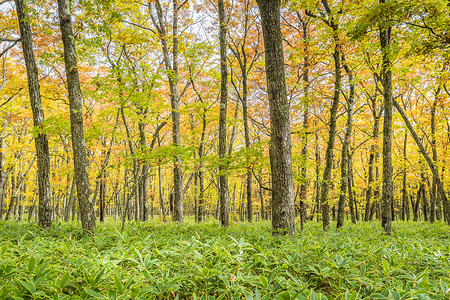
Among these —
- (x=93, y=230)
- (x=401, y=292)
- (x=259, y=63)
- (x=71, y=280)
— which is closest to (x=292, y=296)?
(x=401, y=292)

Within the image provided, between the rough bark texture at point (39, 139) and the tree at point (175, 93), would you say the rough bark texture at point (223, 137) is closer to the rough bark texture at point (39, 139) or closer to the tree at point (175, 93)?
the tree at point (175, 93)

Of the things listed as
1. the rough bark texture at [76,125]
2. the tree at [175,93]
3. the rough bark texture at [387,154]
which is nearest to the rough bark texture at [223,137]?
the tree at [175,93]

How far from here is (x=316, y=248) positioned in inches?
121

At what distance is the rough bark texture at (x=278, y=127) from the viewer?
4613mm

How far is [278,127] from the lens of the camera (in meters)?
4.69

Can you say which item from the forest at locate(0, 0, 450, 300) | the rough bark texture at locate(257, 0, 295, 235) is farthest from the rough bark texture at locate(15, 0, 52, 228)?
the rough bark texture at locate(257, 0, 295, 235)

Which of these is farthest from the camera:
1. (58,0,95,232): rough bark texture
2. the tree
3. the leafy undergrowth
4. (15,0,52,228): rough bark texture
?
the tree

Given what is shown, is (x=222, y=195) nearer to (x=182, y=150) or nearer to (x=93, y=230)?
(x=182, y=150)

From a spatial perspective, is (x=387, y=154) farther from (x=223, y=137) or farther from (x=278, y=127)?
(x=223, y=137)

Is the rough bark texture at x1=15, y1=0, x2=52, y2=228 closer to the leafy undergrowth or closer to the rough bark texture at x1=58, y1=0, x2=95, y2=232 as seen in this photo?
the rough bark texture at x1=58, y1=0, x2=95, y2=232

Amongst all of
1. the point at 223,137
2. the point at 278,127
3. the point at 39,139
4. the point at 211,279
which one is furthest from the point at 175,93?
the point at 211,279

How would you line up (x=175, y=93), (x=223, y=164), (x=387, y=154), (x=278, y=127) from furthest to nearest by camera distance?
(x=175, y=93)
(x=387, y=154)
(x=223, y=164)
(x=278, y=127)

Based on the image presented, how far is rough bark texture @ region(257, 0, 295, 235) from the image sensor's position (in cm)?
461

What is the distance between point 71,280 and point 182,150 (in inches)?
181
